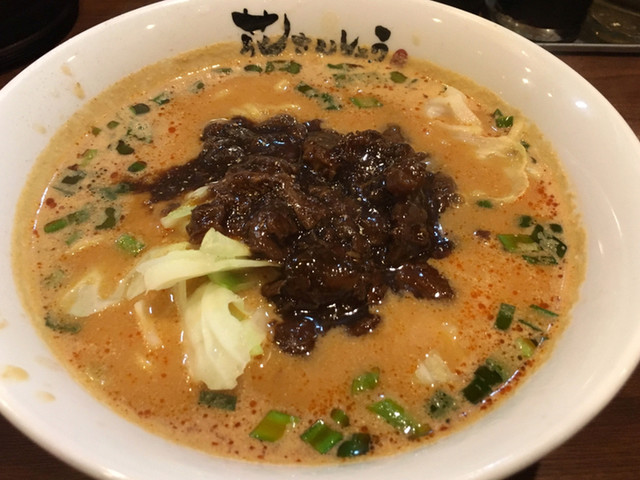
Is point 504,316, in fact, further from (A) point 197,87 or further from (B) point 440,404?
(A) point 197,87

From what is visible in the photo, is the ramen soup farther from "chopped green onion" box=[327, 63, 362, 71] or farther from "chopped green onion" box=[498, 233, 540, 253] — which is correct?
"chopped green onion" box=[327, 63, 362, 71]

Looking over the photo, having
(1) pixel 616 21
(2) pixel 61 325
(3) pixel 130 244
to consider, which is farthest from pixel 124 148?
(1) pixel 616 21

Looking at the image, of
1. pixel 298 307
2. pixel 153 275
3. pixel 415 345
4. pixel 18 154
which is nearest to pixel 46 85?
pixel 18 154

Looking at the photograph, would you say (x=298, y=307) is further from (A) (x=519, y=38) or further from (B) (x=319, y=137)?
(A) (x=519, y=38)

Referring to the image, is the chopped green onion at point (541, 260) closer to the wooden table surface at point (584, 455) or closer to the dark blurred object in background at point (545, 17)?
the wooden table surface at point (584, 455)

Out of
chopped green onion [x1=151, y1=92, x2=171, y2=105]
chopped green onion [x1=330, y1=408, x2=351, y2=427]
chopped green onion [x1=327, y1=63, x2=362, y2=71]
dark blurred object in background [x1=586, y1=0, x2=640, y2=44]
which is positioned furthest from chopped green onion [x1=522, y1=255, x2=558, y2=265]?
dark blurred object in background [x1=586, y1=0, x2=640, y2=44]

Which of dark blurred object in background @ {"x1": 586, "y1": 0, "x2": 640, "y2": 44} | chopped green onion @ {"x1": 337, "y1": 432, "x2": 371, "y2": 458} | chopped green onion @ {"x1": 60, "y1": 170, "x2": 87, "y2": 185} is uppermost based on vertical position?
dark blurred object in background @ {"x1": 586, "y1": 0, "x2": 640, "y2": 44}

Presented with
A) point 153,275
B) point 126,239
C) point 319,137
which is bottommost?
point 126,239

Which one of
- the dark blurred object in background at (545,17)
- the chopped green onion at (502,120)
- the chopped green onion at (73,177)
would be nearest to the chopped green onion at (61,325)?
the chopped green onion at (73,177)
